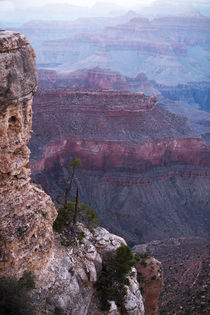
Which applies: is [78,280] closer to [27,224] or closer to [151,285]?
[27,224]

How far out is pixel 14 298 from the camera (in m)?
14.0

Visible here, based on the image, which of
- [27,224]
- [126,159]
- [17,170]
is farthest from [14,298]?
[126,159]

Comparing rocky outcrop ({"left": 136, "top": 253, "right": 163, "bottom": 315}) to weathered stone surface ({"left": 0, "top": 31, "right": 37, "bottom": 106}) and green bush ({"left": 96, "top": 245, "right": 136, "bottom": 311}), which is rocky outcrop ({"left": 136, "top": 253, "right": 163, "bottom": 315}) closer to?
green bush ({"left": 96, "top": 245, "right": 136, "bottom": 311})

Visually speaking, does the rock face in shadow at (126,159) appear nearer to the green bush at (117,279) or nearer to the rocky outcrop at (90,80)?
the green bush at (117,279)

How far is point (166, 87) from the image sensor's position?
492 feet

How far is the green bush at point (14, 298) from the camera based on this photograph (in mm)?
13805

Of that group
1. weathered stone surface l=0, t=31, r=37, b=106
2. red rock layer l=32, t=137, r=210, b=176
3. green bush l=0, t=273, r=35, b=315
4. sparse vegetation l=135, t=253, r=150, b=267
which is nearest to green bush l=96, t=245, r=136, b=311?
sparse vegetation l=135, t=253, r=150, b=267

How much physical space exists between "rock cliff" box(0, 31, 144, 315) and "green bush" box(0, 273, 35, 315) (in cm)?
74

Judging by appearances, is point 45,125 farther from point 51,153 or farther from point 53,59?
point 53,59

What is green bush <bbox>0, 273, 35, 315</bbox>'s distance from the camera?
13805 mm

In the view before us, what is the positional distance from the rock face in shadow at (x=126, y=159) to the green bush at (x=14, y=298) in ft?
118

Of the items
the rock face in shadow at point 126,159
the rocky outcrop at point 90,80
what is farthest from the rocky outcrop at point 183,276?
the rocky outcrop at point 90,80

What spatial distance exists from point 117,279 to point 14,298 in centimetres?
909

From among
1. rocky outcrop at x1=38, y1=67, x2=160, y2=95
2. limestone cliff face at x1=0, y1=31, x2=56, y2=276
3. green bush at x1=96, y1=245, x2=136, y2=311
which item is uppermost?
limestone cliff face at x1=0, y1=31, x2=56, y2=276
